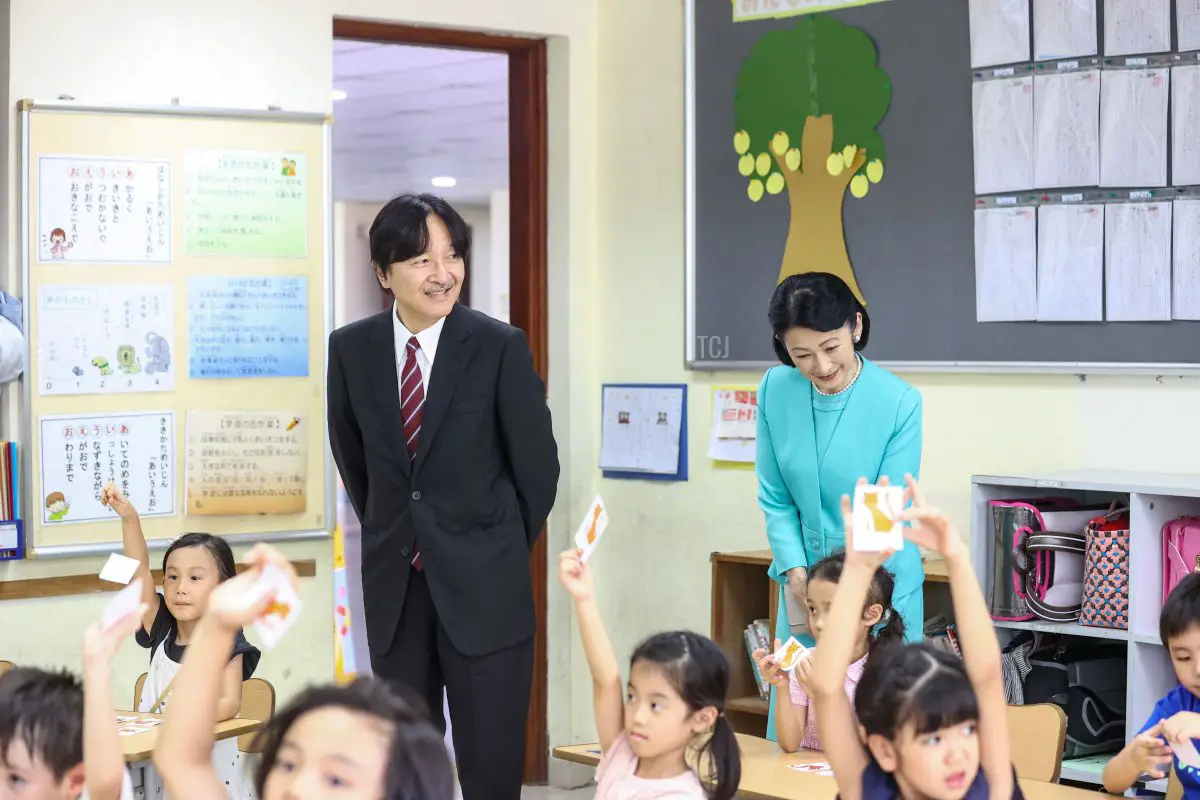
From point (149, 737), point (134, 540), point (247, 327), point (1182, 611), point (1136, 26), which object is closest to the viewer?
point (1182, 611)

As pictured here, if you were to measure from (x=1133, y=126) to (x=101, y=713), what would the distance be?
276 cm

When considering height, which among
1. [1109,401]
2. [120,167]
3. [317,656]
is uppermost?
[120,167]

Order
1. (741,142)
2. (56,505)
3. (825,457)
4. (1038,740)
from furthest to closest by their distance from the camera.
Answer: (741,142) < (56,505) < (825,457) < (1038,740)

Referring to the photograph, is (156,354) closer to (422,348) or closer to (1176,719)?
(422,348)

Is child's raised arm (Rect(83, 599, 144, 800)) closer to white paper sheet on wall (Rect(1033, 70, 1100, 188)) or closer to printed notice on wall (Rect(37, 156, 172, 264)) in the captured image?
printed notice on wall (Rect(37, 156, 172, 264))

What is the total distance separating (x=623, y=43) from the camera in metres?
4.86

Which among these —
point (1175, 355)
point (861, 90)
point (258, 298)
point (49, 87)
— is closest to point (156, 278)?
point (258, 298)

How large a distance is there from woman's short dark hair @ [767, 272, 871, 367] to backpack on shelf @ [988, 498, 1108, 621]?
0.69 m

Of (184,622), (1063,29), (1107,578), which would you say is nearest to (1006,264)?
(1063,29)

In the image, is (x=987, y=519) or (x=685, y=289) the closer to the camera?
(x=987, y=519)

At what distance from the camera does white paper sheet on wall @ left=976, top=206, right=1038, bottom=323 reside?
3818 millimetres

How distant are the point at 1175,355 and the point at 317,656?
2.49 m

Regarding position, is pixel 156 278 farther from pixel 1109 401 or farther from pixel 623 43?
pixel 1109 401

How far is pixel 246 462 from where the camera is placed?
4293 mm
